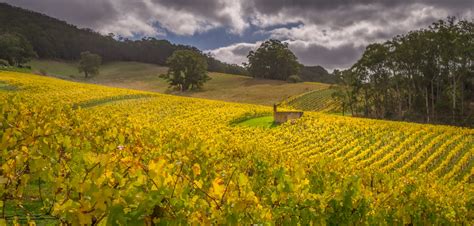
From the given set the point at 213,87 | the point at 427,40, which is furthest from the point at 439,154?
the point at 213,87

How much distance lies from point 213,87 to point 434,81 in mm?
49394

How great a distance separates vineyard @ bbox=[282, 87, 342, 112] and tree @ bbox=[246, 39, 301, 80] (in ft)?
102

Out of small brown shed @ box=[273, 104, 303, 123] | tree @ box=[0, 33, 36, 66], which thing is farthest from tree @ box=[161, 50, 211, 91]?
small brown shed @ box=[273, 104, 303, 123]

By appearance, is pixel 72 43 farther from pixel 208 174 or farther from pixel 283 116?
pixel 208 174

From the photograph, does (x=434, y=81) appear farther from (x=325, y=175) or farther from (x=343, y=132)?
(x=325, y=175)

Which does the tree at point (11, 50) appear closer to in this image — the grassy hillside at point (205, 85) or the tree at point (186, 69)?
the grassy hillside at point (205, 85)

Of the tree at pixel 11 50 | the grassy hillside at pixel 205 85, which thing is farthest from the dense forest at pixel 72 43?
the tree at pixel 11 50

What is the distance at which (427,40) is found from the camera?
205 ft

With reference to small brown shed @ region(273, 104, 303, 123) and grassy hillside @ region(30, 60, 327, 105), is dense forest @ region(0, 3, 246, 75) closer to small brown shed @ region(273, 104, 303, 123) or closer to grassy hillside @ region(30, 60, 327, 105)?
grassy hillside @ region(30, 60, 327, 105)

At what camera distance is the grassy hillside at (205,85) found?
83.5m

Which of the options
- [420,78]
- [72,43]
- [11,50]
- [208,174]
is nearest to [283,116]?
[208,174]

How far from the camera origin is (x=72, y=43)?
13475cm

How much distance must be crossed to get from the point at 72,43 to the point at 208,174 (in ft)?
459

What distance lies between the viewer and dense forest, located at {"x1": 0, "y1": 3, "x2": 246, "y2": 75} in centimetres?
12294
